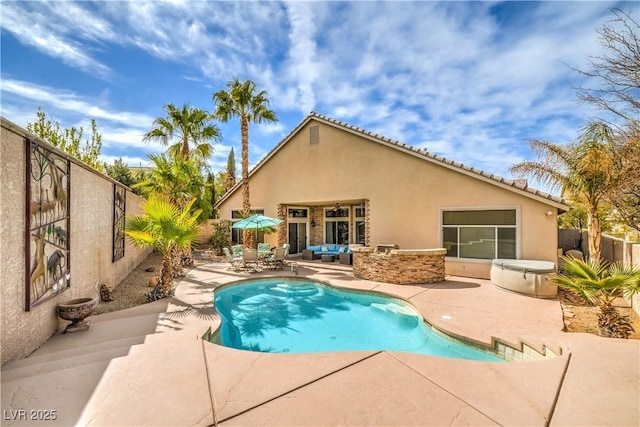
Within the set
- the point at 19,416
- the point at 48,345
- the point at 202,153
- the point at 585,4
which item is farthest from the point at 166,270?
the point at 585,4

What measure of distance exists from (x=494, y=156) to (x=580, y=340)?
16722mm

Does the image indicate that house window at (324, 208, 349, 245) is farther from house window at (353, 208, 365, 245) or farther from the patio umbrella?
the patio umbrella

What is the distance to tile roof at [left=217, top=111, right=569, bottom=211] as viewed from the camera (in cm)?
1096

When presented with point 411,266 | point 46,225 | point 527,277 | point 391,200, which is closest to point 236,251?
point 391,200

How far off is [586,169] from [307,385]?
13605 mm

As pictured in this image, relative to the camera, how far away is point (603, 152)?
33.7 ft

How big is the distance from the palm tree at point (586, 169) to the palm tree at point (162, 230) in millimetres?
14478

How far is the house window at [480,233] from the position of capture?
11.7 meters

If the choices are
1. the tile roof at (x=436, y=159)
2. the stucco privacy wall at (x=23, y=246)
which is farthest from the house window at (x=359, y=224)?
Answer: the stucco privacy wall at (x=23, y=246)

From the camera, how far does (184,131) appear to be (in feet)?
55.5

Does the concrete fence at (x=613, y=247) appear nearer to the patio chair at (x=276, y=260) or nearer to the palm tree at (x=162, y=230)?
the patio chair at (x=276, y=260)

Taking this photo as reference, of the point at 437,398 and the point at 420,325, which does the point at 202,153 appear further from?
the point at 437,398

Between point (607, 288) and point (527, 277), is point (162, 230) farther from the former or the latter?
point (527, 277)

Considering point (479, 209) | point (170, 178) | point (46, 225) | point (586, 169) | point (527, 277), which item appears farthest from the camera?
point (170, 178)
